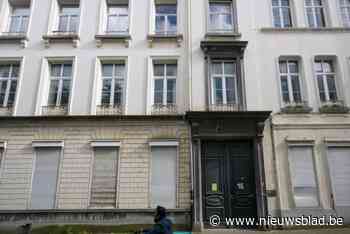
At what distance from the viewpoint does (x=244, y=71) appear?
1225 centimetres

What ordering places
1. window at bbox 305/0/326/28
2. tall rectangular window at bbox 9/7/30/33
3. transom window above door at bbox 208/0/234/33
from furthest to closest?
tall rectangular window at bbox 9/7/30/33, window at bbox 305/0/326/28, transom window above door at bbox 208/0/234/33

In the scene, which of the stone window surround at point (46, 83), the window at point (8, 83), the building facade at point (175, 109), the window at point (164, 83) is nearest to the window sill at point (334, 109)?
the building facade at point (175, 109)

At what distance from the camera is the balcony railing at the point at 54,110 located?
1209 cm

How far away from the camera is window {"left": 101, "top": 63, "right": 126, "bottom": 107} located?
12.4 m

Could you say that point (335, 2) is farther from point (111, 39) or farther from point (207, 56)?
point (111, 39)

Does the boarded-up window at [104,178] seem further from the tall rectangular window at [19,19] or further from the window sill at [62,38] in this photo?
the tall rectangular window at [19,19]

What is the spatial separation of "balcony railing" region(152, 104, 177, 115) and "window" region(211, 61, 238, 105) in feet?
5.48

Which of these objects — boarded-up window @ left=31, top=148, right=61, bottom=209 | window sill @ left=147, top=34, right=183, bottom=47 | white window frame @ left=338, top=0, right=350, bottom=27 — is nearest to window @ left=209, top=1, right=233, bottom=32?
window sill @ left=147, top=34, right=183, bottom=47

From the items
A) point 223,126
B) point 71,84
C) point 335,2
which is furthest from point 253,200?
point 335,2

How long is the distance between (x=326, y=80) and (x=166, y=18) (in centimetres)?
753

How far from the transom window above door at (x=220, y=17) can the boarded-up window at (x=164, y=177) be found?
19.1 feet

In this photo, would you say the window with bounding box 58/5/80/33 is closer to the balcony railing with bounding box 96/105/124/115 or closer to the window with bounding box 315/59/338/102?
the balcony railing with bounding box 96/105/124/115

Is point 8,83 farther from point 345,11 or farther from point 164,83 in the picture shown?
point 345,11

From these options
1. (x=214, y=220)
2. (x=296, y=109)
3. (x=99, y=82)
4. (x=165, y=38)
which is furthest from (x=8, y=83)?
(x=296, y=109)
